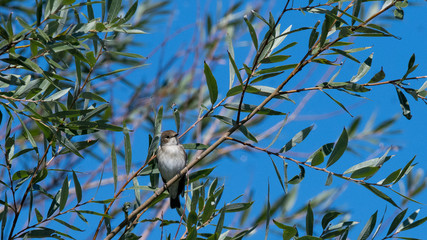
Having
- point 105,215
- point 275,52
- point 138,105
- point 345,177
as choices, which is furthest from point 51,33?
point 138,105

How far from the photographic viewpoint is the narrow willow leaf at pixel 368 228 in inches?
86.1

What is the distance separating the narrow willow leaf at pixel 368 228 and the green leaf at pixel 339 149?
28 cm

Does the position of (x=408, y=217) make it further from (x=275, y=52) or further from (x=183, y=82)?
(x=183, y=82)

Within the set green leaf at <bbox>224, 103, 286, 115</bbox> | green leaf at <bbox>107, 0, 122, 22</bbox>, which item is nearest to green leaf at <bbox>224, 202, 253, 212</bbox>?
green leaf at <bbox>224, 103, 286, 115</bbox>

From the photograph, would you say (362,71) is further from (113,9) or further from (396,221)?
(113,9)

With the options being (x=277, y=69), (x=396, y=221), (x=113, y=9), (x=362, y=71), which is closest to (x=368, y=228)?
(x=396, y=221)

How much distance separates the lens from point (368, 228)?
2201 millimetres

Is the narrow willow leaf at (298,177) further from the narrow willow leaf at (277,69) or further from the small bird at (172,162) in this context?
the small bird at (172,162)

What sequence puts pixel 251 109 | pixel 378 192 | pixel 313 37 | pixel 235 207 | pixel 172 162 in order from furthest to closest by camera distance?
pixel 172 162 < pixel 235 207 < pixel 251 109 < pixel 313 37 < pixel 378 192

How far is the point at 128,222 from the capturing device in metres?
2.22

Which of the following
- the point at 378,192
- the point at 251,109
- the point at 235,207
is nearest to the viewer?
the point at 378,192

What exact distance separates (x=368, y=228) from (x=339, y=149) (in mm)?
358

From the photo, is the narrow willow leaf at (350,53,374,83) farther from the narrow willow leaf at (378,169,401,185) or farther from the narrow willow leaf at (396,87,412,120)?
the narrow willow leaf at (378,169,401,185)

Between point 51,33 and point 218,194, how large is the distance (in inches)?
37.7
